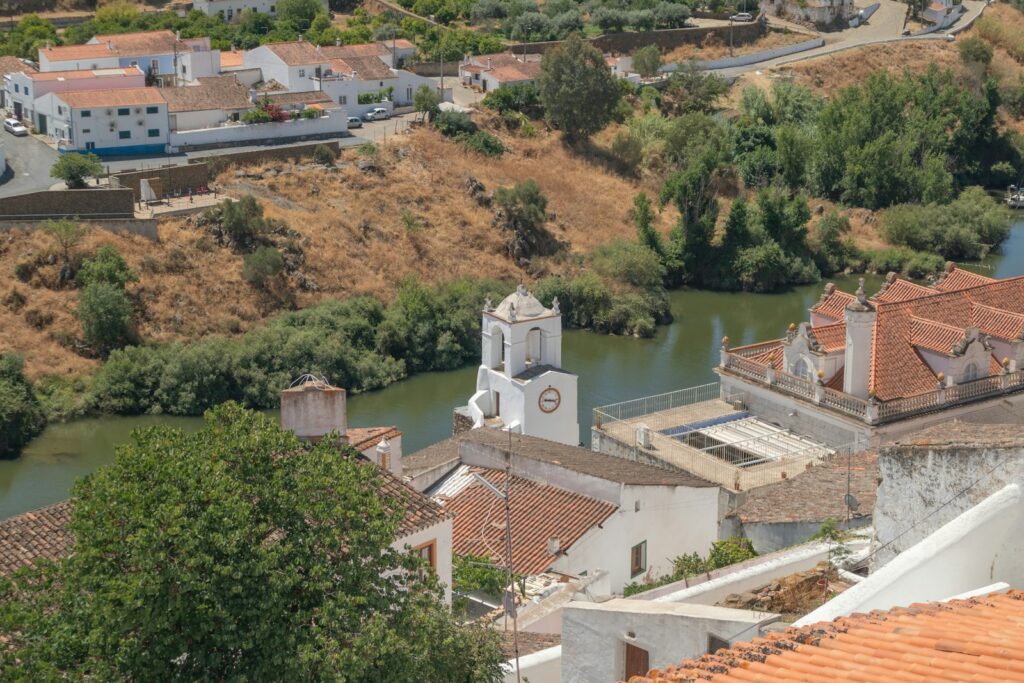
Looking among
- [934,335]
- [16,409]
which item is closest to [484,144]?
[16,409]

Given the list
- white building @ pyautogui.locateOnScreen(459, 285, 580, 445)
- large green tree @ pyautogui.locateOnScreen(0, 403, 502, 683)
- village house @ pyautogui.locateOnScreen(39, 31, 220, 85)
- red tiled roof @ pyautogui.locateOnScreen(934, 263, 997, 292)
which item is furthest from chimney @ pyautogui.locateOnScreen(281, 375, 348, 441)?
village house @ pyautogui.locateOnScreen(39, 31, 220, 85)

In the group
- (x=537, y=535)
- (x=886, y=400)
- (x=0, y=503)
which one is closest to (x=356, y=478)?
(x=537, y=535)

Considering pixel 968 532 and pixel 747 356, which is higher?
pixel 968 532

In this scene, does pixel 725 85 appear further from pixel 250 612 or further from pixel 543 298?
pixel 250 612

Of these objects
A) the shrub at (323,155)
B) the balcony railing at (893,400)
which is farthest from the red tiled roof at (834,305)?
the shrub at (323,155)

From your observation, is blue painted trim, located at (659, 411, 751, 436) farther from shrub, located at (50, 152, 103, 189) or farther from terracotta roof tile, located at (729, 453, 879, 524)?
shrub, located at (50, 152, 103, 189)

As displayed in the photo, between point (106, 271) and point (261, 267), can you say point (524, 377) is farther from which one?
point (261, 267)

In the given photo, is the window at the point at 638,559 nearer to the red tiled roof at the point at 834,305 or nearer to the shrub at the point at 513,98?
the red tiled roof at the point at 834,305
